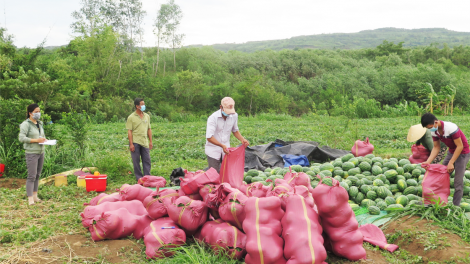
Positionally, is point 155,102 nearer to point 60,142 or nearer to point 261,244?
point 60,142

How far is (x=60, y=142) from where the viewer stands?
342 inches

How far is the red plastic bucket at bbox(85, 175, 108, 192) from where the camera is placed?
22.4 ft

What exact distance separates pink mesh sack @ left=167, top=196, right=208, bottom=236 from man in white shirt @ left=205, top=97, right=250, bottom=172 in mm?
1483

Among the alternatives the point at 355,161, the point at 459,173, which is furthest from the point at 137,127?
the point at 459,173

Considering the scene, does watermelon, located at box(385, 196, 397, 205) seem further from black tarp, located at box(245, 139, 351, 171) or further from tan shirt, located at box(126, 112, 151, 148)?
tan shirt, located at box(126, 112, 151, 148)

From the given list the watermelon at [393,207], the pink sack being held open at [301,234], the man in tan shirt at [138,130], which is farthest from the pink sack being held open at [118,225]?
the watermelon at [393,207]

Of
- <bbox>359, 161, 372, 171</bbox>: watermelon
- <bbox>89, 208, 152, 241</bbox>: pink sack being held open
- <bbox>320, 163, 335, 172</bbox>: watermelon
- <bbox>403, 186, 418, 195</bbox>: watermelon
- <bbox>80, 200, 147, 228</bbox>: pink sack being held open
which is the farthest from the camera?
<bbox>320, 163, 335, 172</bbox>: watermelon

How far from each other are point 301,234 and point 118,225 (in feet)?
7.48

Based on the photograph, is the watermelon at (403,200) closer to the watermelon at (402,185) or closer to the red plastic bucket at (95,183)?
the watermelon at (402,185)

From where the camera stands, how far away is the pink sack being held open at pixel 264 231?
3.34 metres

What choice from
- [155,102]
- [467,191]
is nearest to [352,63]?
[155,102]

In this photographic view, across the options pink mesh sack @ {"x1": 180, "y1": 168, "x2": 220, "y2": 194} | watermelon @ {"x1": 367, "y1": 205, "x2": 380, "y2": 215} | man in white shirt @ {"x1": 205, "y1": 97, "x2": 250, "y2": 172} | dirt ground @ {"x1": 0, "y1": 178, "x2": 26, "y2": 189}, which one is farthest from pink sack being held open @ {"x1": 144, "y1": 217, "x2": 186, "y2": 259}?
dirt ground @ {"x1": 0, "y1": 178, "x2": 26, "y2": 189}

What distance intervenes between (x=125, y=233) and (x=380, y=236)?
323 centimetres

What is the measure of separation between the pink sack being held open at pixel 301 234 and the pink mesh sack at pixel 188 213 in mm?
1024
